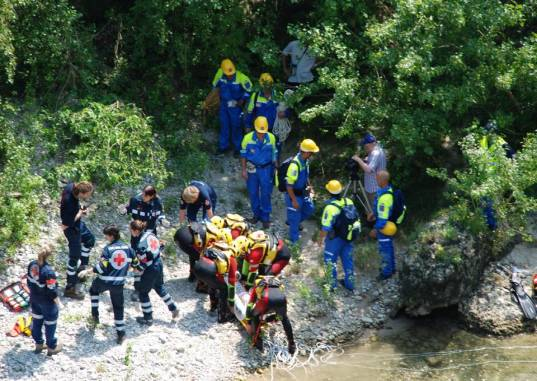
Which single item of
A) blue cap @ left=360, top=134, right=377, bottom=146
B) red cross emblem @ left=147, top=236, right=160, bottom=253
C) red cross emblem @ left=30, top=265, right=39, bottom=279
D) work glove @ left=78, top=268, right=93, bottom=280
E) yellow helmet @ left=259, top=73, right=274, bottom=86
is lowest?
work glove @ left=78, top=268, right=93, bottom=280

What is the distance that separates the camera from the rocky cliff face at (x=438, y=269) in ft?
44.4

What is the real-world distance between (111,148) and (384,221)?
4.54 metres

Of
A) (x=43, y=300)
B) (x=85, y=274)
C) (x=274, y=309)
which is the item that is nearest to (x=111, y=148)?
(x=85, y=274)

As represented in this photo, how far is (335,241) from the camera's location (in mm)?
13734

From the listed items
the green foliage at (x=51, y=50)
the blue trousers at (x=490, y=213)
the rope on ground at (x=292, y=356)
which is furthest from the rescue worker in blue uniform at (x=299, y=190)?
the green foliage at (x=51, y=50)

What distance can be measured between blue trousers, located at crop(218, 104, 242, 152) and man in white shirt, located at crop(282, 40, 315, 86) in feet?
3.75

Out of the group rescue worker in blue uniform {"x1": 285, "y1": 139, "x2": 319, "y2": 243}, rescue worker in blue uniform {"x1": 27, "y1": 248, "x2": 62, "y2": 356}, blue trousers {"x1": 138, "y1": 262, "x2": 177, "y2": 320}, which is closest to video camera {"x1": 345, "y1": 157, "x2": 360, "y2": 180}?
A: rescue worker in blue uniform {"x1": 285, "y1": 139, "x2": 319, "y2": 243}

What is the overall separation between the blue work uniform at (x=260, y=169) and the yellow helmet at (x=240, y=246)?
190 centimetres

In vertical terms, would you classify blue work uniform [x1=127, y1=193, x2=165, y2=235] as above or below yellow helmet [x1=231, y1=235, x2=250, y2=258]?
above

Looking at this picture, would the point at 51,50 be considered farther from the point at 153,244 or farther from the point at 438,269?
the point at 438,269

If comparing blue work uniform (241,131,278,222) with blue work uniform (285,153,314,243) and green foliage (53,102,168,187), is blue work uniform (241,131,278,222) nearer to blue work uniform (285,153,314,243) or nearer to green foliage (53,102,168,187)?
blue work uniform (285,153,314,243)

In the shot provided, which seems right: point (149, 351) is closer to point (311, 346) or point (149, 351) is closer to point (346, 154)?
point (311, 346)

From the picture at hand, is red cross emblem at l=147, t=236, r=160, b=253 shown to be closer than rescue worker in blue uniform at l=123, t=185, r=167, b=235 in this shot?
Yes

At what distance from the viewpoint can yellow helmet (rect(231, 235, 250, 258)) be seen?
42.4ft
